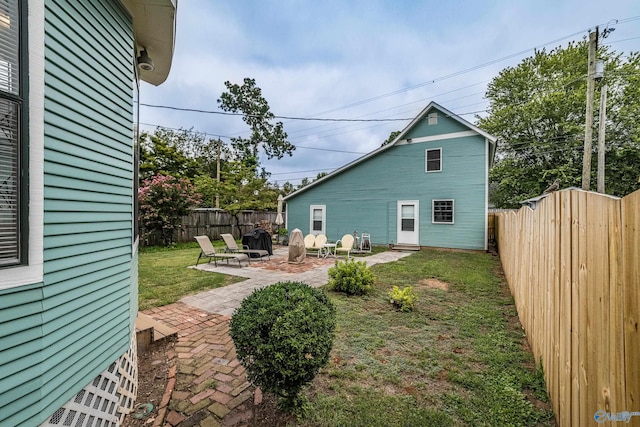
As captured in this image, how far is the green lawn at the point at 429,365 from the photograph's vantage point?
228cm

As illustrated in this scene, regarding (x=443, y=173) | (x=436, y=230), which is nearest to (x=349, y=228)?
(x=436, y=230)

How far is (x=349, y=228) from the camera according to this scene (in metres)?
14.8

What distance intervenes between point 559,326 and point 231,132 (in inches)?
1045

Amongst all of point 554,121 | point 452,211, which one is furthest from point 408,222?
point 554,121

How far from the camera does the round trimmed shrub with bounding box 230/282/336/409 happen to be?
203 cm

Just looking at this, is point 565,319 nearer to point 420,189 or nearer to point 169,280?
point 169,280

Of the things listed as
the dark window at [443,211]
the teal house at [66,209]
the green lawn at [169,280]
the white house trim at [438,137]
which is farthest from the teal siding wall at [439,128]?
the teal house at [66,209]

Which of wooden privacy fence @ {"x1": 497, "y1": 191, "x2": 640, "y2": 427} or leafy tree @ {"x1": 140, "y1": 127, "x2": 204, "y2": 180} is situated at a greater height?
leafy tree @ {"x1": 140, "y1": 127, "x2": 204, "y2": 180}

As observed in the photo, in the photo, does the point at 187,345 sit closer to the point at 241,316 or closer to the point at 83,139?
the point at 241,316

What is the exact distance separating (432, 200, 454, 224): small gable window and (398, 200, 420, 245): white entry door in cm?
79

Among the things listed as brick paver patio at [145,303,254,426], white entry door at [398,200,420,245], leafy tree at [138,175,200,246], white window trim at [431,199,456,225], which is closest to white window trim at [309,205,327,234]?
white entry door at [398,200,420,245]

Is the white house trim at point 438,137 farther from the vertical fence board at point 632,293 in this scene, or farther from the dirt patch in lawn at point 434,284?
the vertical fence board at point 632,293

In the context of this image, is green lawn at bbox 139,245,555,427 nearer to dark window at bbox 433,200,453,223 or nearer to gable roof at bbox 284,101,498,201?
dark window at bbox 433,200,453,223

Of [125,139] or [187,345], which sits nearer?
[125,139]
